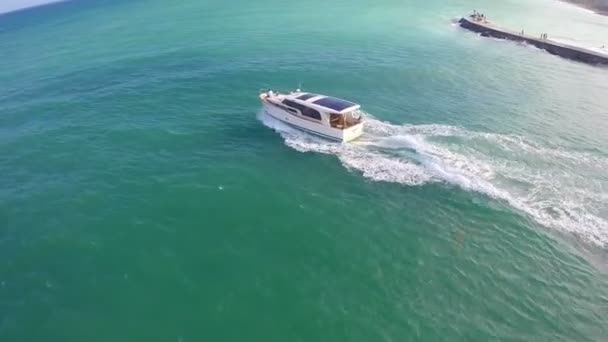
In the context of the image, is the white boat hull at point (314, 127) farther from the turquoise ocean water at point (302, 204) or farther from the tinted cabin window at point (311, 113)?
the turquoise ocean water at point (302, 204)

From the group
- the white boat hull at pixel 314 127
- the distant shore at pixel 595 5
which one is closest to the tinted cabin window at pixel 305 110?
the white boat hull at pixel 314 127

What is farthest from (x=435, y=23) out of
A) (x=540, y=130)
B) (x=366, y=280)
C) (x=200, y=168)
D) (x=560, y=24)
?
(x=366, y=280)

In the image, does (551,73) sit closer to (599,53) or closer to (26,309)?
(599,53)

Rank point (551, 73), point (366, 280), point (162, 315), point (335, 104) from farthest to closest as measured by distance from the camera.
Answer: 1. point (551, 73)
2. point (335, 104)
3. point (366, 280)
4. point (162, 315)

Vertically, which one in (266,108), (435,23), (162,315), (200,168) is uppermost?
(435,23)

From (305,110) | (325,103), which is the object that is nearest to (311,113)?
(305,110)

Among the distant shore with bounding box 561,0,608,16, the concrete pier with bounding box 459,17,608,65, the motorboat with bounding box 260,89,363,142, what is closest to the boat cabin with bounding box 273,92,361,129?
the motorboat with bounding box 260,89,363,142

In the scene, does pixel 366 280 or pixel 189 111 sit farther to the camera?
pixel 189 111
